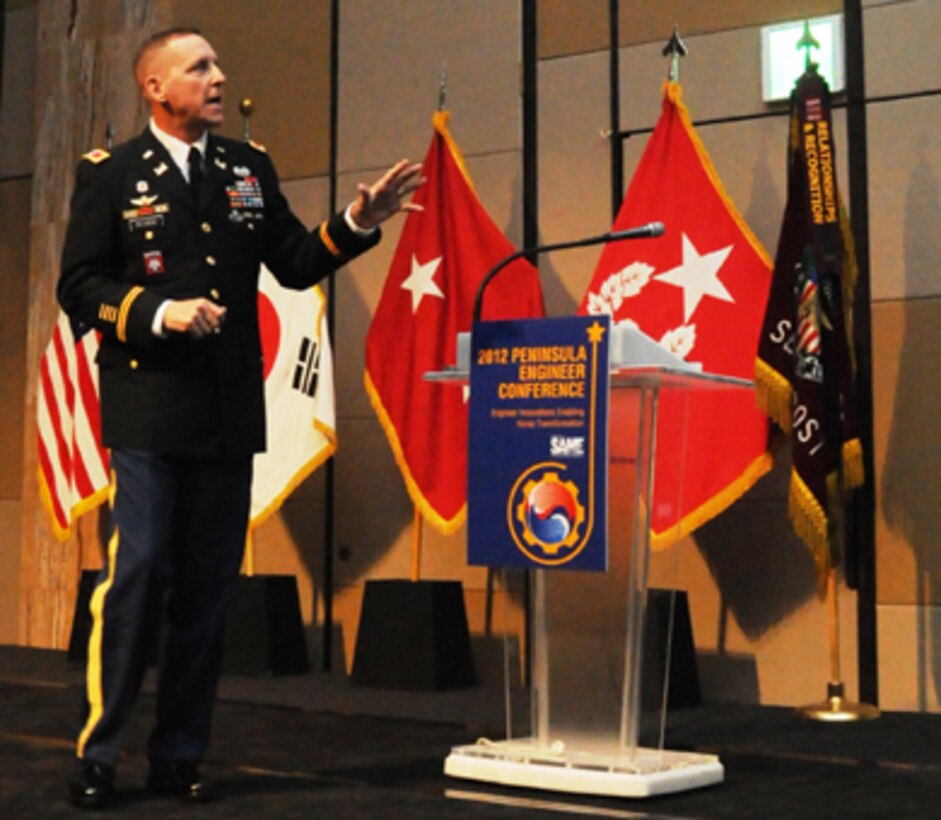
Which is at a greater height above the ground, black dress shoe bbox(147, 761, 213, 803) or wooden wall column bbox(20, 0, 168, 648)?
wooden wall column bbox(20, 0, 168, 648)

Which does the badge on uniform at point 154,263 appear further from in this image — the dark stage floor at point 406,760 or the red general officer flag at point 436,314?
the red general officer flag at point 436,314

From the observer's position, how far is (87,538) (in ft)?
20.2

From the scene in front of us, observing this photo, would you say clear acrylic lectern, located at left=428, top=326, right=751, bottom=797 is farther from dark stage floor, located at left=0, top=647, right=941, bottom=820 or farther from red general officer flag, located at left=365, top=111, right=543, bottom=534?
red general officer flag, located at left=365, top=111, right=543, bottom=534

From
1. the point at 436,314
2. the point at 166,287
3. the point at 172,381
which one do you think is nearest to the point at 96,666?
the point at 172,381

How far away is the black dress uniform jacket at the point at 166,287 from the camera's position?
104 inches

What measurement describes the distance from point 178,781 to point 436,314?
2.50 m

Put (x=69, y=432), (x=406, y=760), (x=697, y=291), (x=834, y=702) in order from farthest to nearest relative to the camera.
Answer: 1. (x=69, y=432)
2. (x=697, y=291)
3. (x=834, y=702)
4. (x=406, y=760)

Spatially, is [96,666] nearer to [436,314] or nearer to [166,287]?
[166,287]

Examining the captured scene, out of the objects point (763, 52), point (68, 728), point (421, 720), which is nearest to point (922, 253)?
point (763, 52)

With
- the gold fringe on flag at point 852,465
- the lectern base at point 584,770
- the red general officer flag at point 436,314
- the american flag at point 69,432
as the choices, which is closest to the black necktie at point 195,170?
the lectern base at point 584,770

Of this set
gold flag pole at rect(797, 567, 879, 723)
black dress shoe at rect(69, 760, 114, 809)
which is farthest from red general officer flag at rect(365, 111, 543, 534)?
black dress shoe at rect(69, 760, 114, 809)

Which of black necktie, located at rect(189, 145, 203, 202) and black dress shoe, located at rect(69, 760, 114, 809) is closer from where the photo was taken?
black dress shoe, located at rect(69, 760, 114, 809)

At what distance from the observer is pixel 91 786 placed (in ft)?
8.35

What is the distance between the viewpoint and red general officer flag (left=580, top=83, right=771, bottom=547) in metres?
4.38
